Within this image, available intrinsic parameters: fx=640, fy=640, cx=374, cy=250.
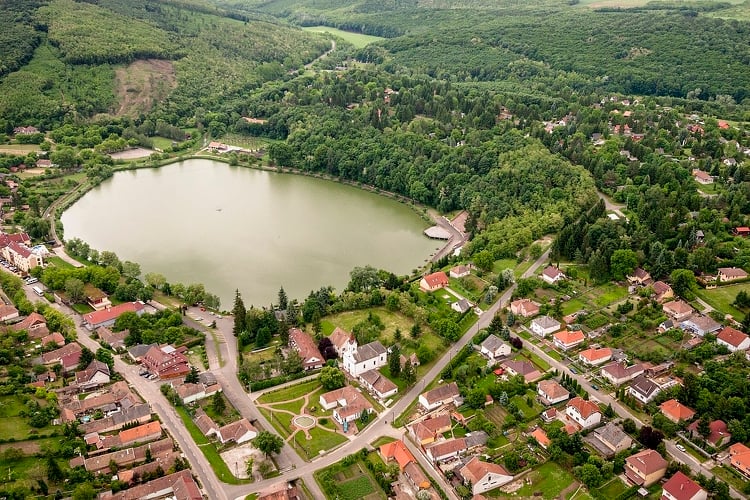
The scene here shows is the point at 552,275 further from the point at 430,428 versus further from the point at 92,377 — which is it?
the point at 92,377

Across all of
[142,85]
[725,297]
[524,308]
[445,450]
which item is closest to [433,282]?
[524,308]

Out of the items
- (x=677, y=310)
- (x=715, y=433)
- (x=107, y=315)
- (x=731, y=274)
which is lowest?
(x=107, y=315)

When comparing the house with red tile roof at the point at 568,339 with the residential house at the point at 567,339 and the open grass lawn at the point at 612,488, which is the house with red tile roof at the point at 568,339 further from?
the open grass lawn at the point at 612,488

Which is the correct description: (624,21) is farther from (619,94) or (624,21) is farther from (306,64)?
(306,64)

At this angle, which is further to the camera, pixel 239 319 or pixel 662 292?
pixel 662 292

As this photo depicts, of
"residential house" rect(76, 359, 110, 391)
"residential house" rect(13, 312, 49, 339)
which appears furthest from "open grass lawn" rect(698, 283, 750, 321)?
"residential house" rect(13, 312, 49, 339)

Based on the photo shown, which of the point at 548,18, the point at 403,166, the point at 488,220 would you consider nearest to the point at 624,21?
the point at 548,18

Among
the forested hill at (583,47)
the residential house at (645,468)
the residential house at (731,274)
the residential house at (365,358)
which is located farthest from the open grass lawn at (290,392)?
the forested hill at (583,47)
